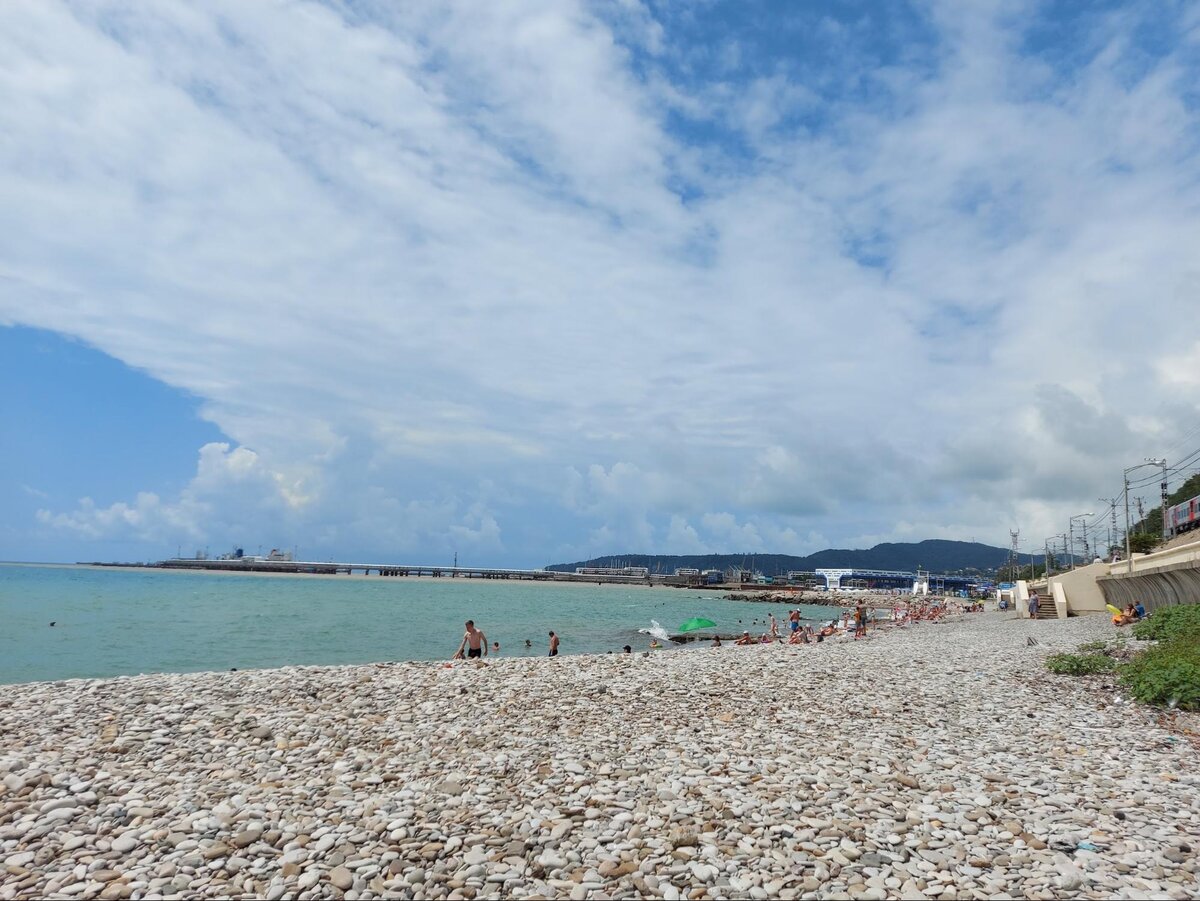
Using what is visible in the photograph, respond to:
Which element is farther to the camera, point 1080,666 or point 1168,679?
point 1080,666

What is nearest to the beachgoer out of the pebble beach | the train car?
the pebble beach

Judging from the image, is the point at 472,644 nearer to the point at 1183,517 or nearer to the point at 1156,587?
the point at 1156,587

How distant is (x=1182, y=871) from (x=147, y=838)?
923 cm

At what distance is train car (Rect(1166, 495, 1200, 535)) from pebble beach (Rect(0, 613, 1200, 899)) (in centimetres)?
5216

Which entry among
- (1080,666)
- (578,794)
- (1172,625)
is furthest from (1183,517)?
(578,794)

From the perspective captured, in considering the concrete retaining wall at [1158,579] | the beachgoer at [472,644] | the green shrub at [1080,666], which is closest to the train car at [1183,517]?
the concrete retaining wall at [1158,579]

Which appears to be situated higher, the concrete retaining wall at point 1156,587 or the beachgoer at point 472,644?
the concrete retaining wall at point 1156,587

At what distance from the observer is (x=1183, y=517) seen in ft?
182

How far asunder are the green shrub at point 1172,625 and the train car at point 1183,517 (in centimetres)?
3578

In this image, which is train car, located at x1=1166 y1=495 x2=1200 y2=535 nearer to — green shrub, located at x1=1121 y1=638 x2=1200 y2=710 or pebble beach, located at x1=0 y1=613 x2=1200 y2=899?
green shrub, located at x1=1121 y1=638 x2=1200 y2=710

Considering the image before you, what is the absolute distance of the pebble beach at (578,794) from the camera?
6098 millimetres

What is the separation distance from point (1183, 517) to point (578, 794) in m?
65.6

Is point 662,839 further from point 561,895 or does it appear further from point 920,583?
point 920,583

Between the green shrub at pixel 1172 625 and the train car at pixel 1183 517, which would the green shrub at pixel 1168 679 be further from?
the train car at pixel 1183 517
